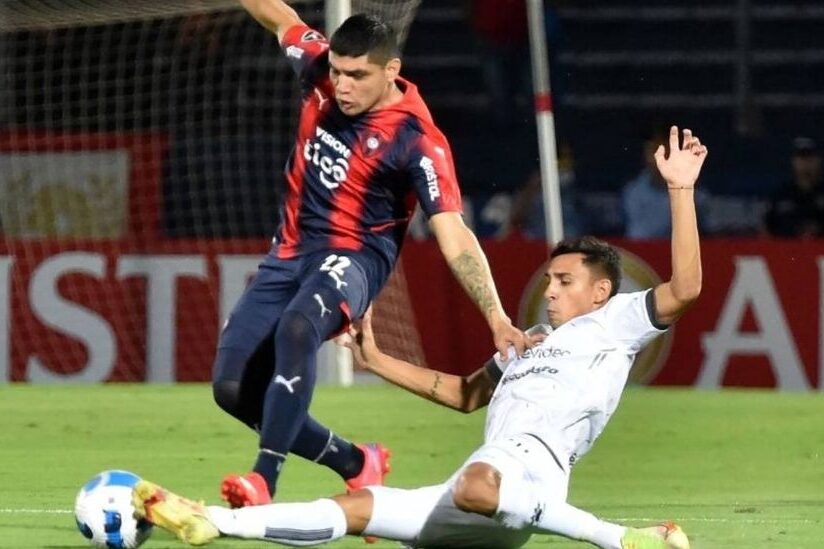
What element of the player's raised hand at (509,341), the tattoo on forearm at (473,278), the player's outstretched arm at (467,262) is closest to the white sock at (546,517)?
the player's raised hand at (509,341)

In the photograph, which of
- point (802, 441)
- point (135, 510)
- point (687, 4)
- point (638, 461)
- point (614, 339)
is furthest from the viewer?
point (687, 4)

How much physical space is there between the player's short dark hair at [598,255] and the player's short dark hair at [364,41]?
1144 millimetres

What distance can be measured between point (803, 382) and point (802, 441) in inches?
120

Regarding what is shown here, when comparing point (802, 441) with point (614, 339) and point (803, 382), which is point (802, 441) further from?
point (614, 339)

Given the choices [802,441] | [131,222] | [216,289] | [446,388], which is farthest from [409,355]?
[446,388]

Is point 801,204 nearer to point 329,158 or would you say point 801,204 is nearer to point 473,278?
point 329,158

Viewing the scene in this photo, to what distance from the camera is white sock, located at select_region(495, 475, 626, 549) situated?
5.98 metres

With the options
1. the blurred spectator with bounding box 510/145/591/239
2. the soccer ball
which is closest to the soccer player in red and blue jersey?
the soccer ball

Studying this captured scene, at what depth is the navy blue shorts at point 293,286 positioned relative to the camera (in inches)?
287

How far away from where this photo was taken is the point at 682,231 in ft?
20.8

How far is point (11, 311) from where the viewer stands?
14.9m

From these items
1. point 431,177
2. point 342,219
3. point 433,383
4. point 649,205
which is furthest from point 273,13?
point 649,205

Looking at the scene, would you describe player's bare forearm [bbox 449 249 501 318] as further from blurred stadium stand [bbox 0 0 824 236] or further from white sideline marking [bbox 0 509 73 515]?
blurred stadium stand [bbox 0 0 824 236]

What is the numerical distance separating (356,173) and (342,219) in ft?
0.61
